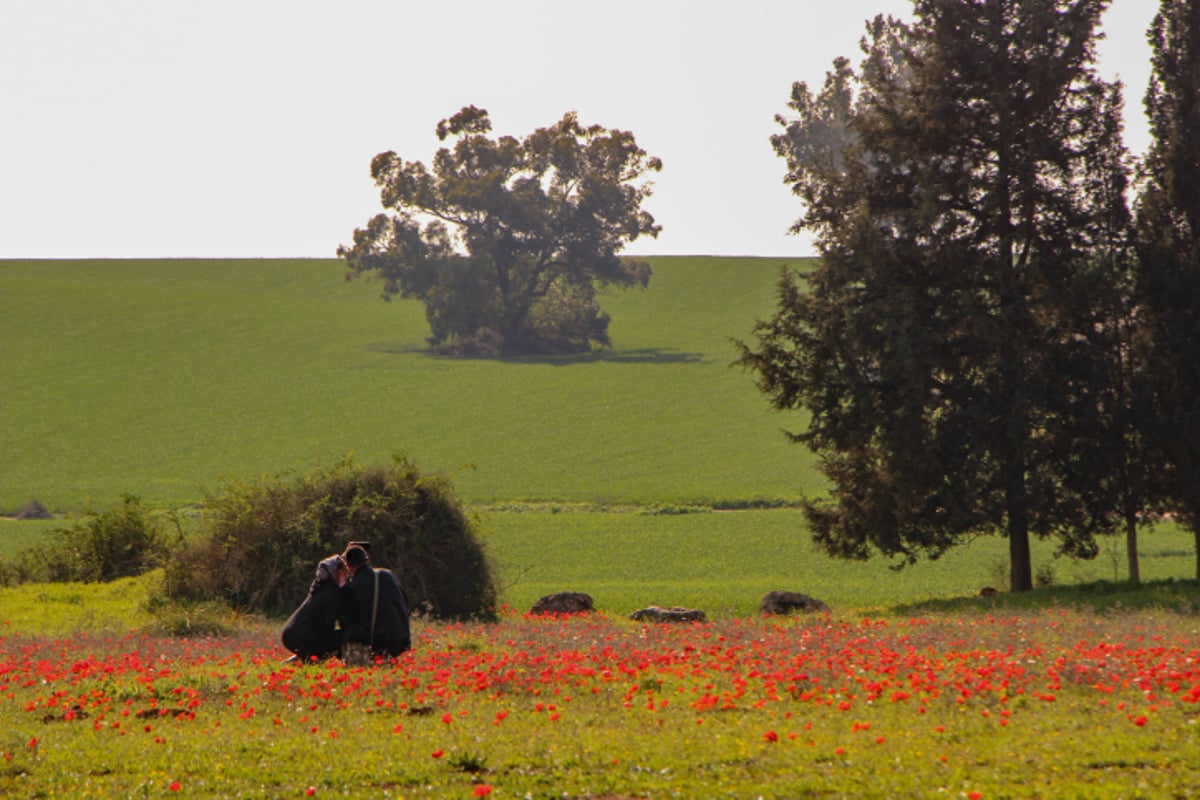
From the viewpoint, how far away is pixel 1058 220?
2917 centimetres

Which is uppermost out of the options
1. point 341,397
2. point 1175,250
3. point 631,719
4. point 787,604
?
point 1175,250

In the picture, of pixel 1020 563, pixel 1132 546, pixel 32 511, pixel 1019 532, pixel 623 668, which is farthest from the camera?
pixel 32 511

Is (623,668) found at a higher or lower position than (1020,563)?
higher

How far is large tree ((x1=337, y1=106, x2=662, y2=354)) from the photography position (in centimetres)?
10456

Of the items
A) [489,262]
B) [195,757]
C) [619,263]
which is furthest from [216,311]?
[195,757]

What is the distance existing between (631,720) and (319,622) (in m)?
4.71

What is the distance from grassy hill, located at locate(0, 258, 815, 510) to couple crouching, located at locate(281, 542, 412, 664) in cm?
3810

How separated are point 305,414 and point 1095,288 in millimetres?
56692

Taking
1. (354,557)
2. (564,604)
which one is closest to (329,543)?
(564,604)

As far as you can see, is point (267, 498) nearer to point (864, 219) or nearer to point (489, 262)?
point (864, 219)

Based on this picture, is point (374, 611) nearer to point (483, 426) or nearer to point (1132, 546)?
point (1132, 546)

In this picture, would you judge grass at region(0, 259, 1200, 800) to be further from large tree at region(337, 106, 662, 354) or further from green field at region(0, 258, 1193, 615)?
large tree at region(337, 106, 662, 354)

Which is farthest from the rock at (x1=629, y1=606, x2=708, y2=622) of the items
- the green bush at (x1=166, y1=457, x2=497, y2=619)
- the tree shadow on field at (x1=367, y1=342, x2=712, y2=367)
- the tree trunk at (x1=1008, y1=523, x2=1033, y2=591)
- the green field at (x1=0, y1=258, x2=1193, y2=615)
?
the tree shadow on field at (x1=367, y1=342, x2=712, y2=367)

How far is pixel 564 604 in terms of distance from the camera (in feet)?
91.4
